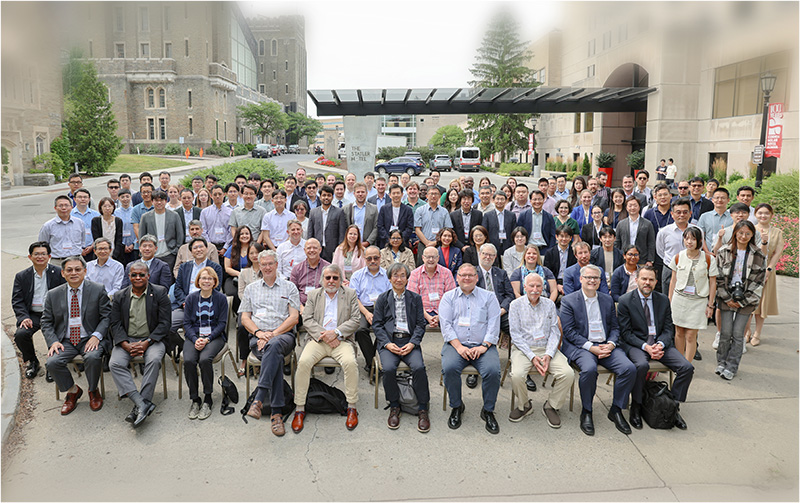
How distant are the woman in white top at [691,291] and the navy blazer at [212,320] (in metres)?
5.29

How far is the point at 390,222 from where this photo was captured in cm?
855

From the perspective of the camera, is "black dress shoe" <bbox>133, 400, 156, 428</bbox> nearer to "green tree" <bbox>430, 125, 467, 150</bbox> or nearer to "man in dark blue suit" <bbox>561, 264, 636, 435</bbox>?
"man in dark blue suit" <bbox>561, 264, 636, 435</bbox>

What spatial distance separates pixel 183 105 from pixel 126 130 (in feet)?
25.4

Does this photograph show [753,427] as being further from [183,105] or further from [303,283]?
[183,105]

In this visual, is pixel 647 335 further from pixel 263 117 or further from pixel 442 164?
pixel 263 117

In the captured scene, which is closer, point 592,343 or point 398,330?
point 592,343

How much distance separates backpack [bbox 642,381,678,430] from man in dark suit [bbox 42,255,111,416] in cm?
572

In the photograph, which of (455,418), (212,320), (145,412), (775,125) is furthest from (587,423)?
(775,125)

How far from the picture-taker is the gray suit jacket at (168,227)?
805 cm

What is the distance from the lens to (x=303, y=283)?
6.86 metres

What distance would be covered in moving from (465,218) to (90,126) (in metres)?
38.1

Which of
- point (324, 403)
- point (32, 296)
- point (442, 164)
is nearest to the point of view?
point (324, 403)

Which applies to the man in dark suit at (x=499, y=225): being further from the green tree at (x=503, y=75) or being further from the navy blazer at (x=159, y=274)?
the green tree at (x=503, y=75)

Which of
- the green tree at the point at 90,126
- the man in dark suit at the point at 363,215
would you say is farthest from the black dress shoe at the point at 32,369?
the green tree at the point at 90,126
